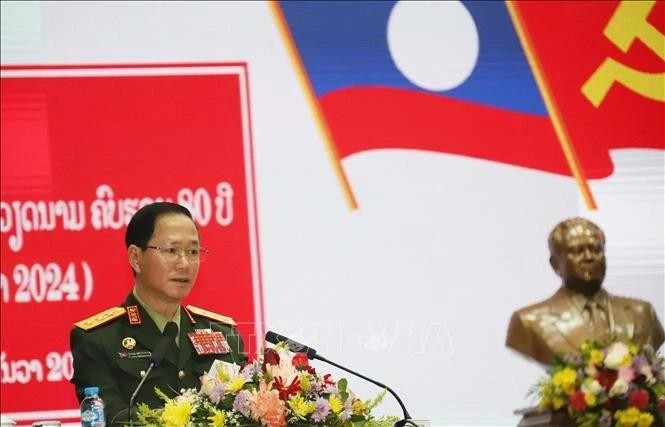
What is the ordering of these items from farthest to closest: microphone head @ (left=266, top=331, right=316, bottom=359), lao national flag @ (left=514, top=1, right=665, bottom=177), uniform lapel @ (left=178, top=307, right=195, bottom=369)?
lao national flag @ (left=514, top=1, right=665, bottom=177) → uniform lapel @ (left=178, top=307, right=195, bottom=369) → microphone head @ (left=266, top=331, right=316, bottom=359)

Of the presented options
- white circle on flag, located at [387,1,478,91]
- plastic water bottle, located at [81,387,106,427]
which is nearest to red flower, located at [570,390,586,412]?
plastic water bottle, located at [81,387,106,427]

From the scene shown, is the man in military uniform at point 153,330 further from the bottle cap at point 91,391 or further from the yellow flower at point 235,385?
the yellow flower at point 235,385

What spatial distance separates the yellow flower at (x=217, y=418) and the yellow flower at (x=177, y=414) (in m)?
0.05

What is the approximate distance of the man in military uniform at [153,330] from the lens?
355 cm

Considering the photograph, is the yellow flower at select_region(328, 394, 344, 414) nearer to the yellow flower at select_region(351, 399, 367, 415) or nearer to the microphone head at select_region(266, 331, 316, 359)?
the yellow flower at select_region(351, 399, 367, 415)

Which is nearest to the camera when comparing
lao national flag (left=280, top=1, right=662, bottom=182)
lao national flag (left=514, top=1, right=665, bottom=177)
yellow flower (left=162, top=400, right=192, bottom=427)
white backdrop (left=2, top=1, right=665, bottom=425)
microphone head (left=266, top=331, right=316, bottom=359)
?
yellow flower (left=162, top=400, right=192, bottom=427)

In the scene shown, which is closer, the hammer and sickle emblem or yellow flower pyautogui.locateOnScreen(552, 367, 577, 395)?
yellow flower pyautogui.locateOnScreen(552, 367, 577, 395)

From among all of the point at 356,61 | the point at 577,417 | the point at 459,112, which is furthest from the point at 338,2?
the point at 577,417

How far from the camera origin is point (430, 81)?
4.95m

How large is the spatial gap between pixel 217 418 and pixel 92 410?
1.54ft

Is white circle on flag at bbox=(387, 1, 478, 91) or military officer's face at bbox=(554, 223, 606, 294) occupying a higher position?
white circle on flag at bbox=(387, 1, 478, 91)

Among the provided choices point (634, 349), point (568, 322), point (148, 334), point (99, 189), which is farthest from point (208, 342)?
point (634, 349)

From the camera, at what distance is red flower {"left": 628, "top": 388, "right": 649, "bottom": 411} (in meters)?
2.87

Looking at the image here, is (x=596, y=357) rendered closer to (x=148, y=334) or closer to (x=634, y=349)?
(x=634, y=349)
